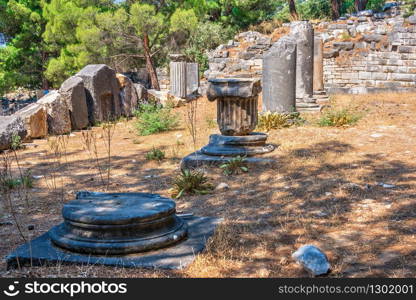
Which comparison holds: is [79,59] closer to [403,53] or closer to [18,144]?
[18,144]

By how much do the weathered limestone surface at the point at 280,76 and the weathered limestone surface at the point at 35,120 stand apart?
5.00m

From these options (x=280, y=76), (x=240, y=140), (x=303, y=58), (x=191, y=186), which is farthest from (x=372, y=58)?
(x=191, y=186)

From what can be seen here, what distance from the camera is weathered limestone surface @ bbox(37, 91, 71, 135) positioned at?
11195 millimetres

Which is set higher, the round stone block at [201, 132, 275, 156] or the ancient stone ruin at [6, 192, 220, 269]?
the round stone block at [201, 132, 275, 156]

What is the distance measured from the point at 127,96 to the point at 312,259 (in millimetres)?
10931

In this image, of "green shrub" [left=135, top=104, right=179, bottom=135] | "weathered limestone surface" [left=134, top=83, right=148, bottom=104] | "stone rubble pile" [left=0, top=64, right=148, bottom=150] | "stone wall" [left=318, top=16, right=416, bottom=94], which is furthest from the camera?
"stone wall" [left=318, top=16, right=416, bottom=94]

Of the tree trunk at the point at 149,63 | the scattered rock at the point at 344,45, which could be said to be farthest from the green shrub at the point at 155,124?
the scattered rock at the point at 344,45

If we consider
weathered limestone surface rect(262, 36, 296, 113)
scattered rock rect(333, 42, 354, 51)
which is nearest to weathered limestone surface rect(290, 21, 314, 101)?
weathered limestone surface rect(262, 36, 296, 113)

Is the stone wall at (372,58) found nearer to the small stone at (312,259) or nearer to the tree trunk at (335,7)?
the tree trunk at (335,7)

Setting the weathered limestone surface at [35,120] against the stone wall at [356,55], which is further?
the stone wall at [356,55]

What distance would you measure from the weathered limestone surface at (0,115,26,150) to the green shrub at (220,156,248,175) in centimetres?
502

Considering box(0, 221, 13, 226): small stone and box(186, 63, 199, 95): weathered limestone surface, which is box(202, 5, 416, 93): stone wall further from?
box(0, 221, 13, 226): small stone

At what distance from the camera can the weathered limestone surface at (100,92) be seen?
1234 centimetres

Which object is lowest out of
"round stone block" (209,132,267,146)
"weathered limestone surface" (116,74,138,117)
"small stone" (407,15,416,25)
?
"round stone block" (209,132,267,146)
